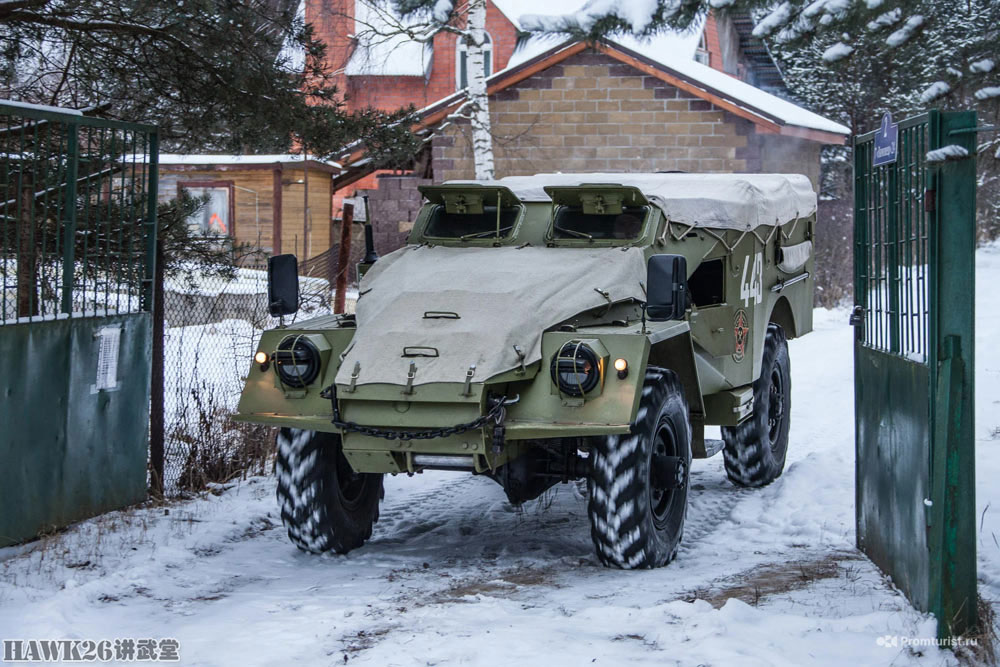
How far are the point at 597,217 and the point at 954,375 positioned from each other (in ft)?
10.3

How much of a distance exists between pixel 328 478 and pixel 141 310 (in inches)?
77.0

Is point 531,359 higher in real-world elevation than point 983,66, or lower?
lower

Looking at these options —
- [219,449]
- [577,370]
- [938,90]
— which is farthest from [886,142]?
[938,90]

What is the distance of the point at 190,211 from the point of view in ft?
28.2

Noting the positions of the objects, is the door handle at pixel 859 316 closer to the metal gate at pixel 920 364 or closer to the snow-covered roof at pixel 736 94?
the metal gate at pixel 920 364

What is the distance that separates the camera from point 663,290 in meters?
5.91

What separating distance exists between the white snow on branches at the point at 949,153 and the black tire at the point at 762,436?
4066 mm

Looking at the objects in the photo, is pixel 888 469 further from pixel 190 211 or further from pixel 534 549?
pixel 190 211

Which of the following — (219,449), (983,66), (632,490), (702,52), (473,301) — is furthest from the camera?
(702,52)

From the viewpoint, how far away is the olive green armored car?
5898 mm

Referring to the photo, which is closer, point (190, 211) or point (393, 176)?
point (190, 211)

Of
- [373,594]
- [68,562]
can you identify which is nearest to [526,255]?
[373,594]

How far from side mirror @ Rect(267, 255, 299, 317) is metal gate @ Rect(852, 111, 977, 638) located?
9.78 ft

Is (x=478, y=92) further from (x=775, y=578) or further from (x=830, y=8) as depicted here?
(x=775, y=578)
